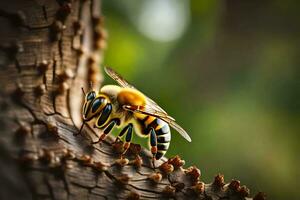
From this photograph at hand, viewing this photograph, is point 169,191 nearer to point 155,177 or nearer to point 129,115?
point 155,177

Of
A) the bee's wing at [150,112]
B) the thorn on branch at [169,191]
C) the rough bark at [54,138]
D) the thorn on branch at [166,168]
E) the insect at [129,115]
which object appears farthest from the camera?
the bee's wing at [150,112]

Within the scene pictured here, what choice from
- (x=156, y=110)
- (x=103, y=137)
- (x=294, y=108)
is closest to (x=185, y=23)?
(x=294, y=108)

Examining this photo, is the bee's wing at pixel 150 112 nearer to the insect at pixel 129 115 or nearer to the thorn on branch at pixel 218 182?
the insect at pixel 129 115

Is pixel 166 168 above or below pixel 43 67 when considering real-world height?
below

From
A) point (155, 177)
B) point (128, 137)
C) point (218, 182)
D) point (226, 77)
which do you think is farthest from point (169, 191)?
point (226, 77)

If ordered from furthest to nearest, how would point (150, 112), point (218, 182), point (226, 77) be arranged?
1. point (226, 77)
2. point (150, 112)
3. point (218, 182)

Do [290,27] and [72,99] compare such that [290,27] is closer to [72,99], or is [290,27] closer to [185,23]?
[185,23]

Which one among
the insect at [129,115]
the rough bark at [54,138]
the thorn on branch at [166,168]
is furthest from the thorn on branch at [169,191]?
the insect at [129,115]
